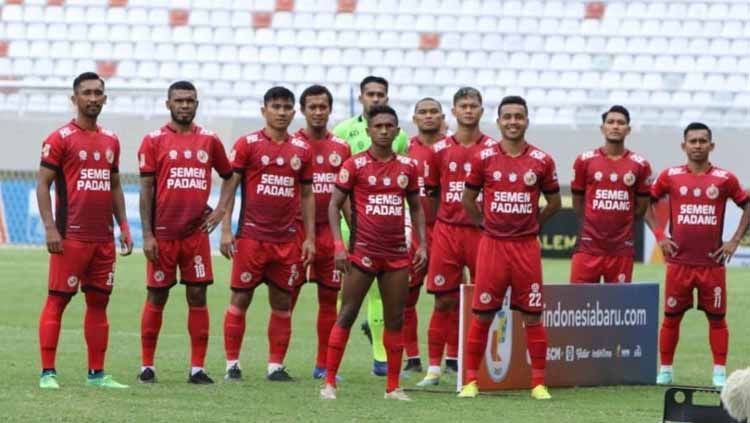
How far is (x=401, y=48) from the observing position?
31984mm

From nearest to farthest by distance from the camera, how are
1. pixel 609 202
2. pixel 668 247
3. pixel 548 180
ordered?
pixel 548 180, pixel 668 247, pixel 609 202

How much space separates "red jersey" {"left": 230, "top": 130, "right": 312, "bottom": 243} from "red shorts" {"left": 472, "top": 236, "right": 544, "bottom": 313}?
61.3 inches

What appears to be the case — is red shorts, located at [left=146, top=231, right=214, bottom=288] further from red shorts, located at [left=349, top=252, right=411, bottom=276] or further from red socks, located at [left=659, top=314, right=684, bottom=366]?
red socks, located at [left=659, top=314, right=684, bottom=366]

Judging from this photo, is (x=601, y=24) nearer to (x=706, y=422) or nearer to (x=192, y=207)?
(x=192, y=207)

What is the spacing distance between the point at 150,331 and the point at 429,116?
2639mm

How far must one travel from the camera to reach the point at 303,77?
104 feet

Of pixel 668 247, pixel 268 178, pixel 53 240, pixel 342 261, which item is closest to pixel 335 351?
pixel 342 261

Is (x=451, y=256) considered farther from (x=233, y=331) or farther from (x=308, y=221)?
(x=233, y=331)

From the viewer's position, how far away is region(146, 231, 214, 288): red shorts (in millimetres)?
10719

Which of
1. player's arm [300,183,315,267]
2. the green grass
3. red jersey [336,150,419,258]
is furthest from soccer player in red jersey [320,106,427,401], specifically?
player's arm [300,183,315,267]

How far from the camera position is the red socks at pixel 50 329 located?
10266 mm

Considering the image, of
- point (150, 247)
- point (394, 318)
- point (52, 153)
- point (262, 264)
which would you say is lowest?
point (394, 318)

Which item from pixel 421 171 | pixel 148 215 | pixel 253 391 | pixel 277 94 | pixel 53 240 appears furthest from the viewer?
pixel 421 171

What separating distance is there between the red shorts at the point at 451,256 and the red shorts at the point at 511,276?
3.75ft
